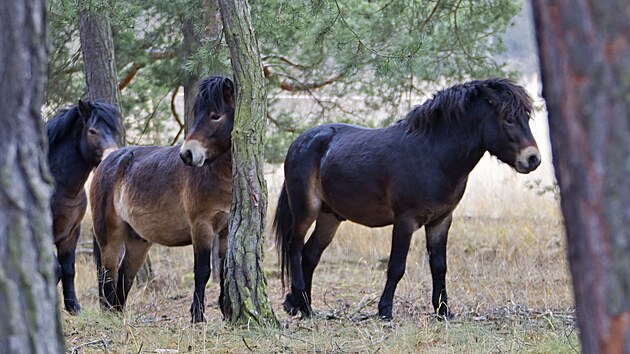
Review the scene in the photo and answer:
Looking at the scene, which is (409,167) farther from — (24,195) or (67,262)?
(24,195)

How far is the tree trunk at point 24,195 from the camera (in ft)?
7.63

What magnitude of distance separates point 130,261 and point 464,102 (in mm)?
3963

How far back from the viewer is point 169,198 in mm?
8312

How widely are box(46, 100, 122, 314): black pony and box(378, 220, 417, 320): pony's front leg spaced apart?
10.7 ft

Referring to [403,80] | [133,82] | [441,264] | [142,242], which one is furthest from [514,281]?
[133,82]

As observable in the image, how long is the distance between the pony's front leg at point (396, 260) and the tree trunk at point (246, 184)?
1.51 metres

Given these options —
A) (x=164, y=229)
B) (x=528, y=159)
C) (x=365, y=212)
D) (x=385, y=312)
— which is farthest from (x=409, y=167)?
(x=164, y=229)

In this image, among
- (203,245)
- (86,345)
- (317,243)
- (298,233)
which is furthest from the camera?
Result: (317,243)

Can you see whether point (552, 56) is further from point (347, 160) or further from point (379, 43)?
Answer: point (379, 43)

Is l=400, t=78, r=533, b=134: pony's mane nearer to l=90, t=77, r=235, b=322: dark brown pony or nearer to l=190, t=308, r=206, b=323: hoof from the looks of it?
l=90, t=77, r=235, b=322: dark brown pony

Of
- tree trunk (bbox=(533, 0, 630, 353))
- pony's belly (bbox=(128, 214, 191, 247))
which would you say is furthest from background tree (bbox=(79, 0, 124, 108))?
tree trunk (bbox=(533, 0, 630, 353))

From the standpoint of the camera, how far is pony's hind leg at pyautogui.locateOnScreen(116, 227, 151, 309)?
9.12m

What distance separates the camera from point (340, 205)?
838 centimetres

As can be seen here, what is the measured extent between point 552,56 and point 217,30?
790cm
